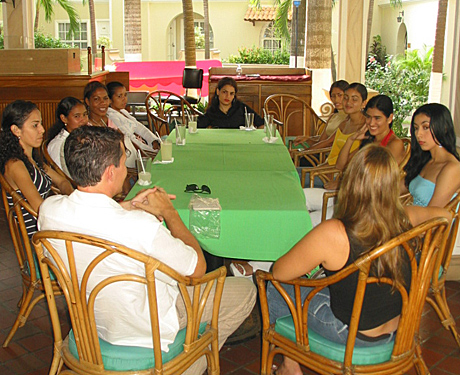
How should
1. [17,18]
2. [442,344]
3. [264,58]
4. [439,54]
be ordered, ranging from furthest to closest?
1. [264,58]
2. [439,54]
3. [17,18]
4. [442,344]

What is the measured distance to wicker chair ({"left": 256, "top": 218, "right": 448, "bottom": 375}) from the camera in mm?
1834

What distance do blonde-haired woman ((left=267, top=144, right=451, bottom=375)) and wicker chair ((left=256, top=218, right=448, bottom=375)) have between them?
0.04m

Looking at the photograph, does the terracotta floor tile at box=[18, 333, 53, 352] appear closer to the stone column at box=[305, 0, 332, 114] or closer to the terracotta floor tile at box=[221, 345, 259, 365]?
the terracotta floor tile at box=[221, 345, 259, 365]

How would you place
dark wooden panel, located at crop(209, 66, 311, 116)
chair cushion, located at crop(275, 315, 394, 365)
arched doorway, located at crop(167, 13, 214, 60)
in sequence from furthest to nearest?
arched doorway, located at crop(167, 13, 214, 60)
dark wooden panel, located at crop(209, 66, 311, 116)
chair cushion, located at crop(275, 315, 394, 365)

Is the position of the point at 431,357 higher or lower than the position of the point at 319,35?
lower

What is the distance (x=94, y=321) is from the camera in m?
1.84

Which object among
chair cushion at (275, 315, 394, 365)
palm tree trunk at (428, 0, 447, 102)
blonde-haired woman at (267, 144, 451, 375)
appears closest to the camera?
blonde-haired woman at (267, 144, 451, 375)

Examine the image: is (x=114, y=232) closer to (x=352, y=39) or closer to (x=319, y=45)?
(x=352, y=39)

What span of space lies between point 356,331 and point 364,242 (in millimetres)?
285

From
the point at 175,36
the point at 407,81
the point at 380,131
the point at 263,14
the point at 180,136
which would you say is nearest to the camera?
the point at 380,131

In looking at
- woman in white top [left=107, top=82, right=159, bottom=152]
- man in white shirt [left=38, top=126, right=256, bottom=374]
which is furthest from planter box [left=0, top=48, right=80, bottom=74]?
man in white shirt [left=38, top=126, right=256, bottom=374]

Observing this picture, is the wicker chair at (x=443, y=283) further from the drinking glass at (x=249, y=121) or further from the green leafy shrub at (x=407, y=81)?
the green leafy shrub at (x=407, y=81)

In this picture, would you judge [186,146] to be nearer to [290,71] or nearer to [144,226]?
[144,226]

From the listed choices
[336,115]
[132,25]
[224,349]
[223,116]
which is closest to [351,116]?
[336,115]
